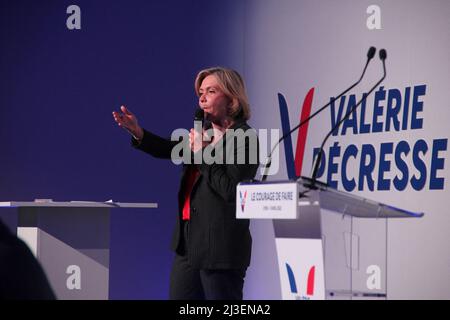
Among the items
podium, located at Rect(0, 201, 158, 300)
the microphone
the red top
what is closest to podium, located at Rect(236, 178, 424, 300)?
the red top

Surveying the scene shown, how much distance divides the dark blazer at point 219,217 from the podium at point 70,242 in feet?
2.26

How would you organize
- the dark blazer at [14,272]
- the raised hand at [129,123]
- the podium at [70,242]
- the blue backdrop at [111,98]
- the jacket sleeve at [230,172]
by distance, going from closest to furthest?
1. the dark blazer at [14,272]
2. the jacket sleeve at [230,172]
3. the raised hand at [129,123]
4. the podium at [70,242]
5. the blue backdrop at [111,98]

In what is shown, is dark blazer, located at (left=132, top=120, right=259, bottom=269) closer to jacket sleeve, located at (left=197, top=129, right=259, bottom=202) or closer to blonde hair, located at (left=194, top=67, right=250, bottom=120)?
jacket sleeve, located at (left=197, top=129, right=259, bottom=202)

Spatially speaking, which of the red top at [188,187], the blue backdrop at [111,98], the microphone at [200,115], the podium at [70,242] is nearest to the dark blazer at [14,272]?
the red top at [188,187]

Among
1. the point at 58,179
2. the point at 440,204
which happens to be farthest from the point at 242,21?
the point at 440,204

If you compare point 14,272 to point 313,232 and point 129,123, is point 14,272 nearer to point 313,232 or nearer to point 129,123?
point 313,232

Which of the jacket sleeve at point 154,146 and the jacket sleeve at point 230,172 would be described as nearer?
the jacket sleeve at point 230,172

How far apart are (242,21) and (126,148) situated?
1.34m

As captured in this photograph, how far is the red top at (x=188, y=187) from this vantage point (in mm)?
3033

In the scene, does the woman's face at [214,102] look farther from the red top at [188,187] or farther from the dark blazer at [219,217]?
the red top at [188,187]

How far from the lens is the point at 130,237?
5.47 metres

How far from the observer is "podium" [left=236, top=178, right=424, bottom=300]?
232 cm
